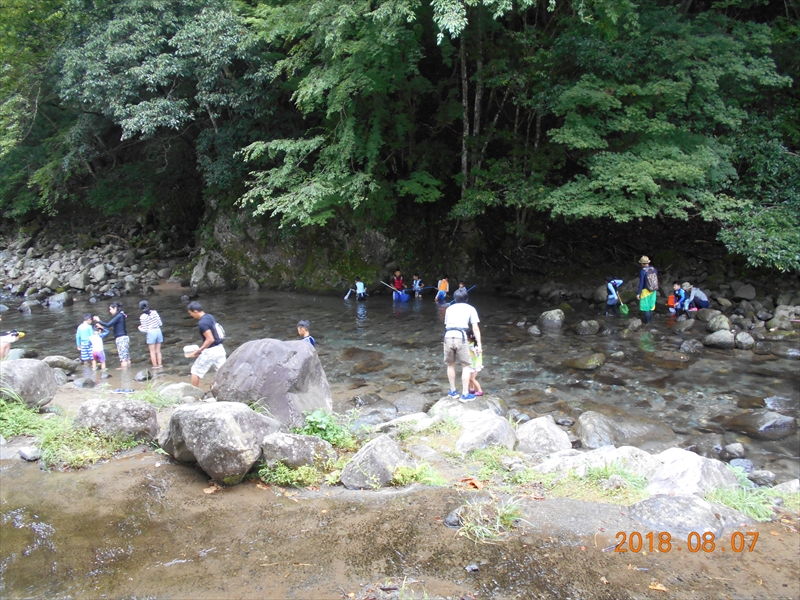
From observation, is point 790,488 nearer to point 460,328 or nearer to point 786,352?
point 460,328

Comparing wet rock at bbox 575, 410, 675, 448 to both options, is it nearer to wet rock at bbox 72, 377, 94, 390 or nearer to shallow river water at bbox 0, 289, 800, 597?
shallow river water at bbox 0, 289, 800, 597

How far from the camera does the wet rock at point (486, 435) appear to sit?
622 centimetres

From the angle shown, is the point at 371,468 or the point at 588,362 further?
the point at 588,362

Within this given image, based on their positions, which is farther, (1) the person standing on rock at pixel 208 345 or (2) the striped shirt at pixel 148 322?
(2) the striped shirt at pixel 148 322

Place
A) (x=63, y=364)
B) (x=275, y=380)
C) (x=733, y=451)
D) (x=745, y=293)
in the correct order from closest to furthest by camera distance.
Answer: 1. (x=275, y=380)
2. (x=733, y=451)
3. (x=63, y=364)
4. (x=745, y=293)

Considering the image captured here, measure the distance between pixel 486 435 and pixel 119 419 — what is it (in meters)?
4.25

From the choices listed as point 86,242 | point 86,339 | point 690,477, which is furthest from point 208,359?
point 86,242

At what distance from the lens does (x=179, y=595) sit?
3.68m

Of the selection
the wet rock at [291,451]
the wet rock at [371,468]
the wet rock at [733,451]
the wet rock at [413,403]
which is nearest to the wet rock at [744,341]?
the wet rock at [733,451]

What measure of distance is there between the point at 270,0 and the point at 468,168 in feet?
29.0

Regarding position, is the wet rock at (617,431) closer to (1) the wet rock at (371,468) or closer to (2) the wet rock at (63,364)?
(1) the wet rock at (371,468)

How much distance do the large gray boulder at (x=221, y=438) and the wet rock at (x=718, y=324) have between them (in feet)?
38.3

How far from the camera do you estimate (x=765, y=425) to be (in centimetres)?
811

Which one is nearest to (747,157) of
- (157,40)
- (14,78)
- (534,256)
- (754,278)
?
(754,278)
